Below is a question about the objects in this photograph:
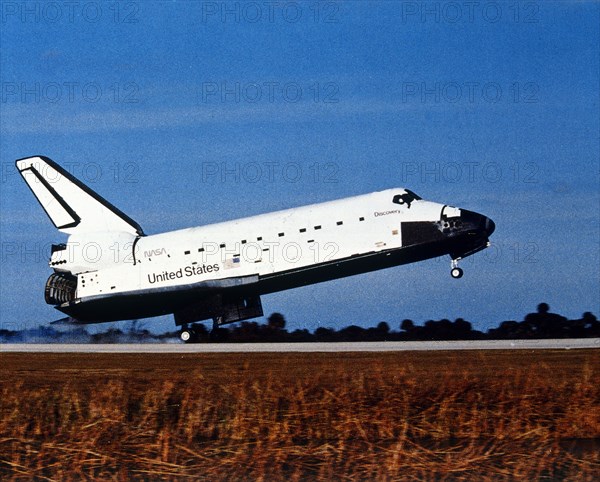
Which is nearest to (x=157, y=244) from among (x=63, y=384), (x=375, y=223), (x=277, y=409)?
(x=375, y=223)

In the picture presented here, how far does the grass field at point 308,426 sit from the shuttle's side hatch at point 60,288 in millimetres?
12968

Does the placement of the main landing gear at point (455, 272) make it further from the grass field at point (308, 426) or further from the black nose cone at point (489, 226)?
the grass field at point (308, 426)

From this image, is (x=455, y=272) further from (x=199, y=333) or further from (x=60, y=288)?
(x=60, y=288)

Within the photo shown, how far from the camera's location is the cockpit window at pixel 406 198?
28.5 m

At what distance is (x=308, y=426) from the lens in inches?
438

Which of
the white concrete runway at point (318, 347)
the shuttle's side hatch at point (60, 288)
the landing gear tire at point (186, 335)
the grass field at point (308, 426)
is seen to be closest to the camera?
the grass field at point (308, 426)

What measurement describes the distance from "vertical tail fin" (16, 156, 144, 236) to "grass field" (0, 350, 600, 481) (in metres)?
14.7

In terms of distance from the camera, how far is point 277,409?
12094 millimetres

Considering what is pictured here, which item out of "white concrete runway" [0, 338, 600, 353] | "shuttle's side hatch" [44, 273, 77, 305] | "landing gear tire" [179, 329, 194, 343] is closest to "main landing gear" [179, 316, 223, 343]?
"landing gear tire" [179, 329, 194, 343]

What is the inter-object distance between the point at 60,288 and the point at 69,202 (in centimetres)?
334

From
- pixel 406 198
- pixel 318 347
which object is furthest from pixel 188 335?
pixel 406 198

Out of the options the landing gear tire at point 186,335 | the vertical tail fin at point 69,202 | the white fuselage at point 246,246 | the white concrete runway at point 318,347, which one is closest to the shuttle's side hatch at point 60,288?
the white fuselage at point 246,246

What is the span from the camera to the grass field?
8539mm

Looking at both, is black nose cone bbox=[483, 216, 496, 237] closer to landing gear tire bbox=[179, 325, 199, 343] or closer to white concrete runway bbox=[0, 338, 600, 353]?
white concrete runway bbox=[0, 338, 600, 353]
